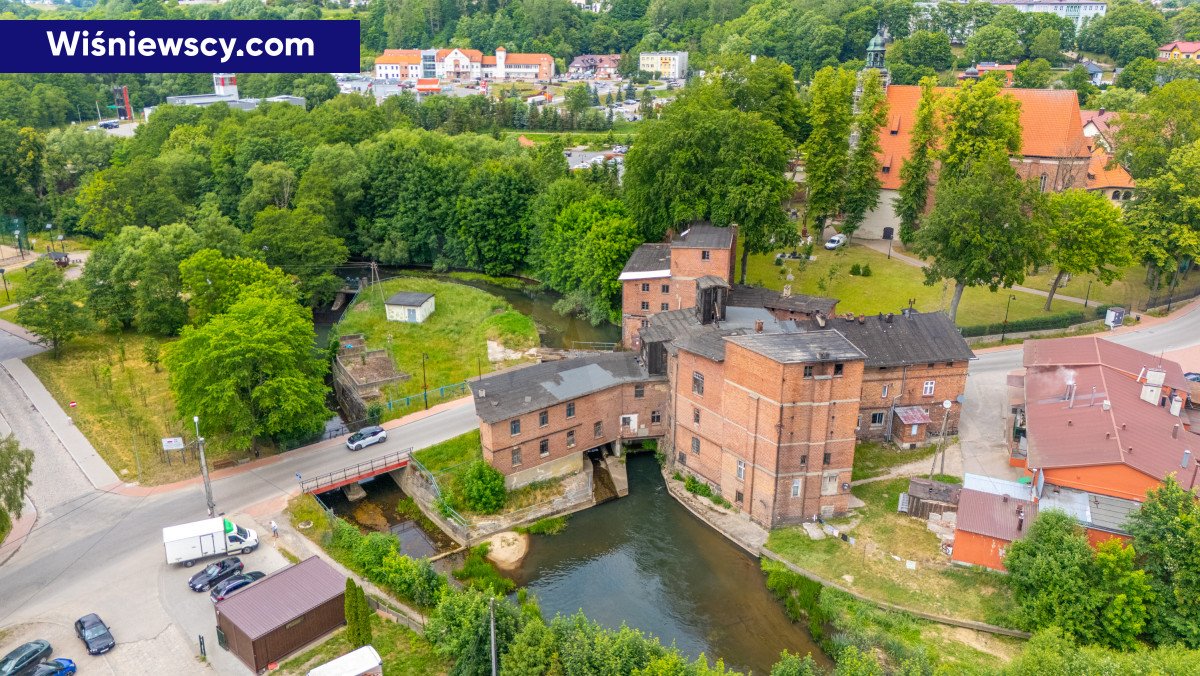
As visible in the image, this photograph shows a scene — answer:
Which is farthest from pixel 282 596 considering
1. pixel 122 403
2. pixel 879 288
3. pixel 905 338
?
pixel 879 288

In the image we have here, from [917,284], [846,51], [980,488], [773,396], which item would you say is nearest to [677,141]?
[917,284]

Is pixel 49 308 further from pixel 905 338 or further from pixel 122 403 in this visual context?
pixel 905 338

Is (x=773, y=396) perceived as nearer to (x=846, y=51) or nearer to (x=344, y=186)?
(x=344, y=186)

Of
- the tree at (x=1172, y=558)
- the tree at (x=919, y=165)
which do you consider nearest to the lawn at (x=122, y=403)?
the tree at (x=1172, y=558)

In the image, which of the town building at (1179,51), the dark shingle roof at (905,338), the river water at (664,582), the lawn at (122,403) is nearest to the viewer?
the river water at (664,582)

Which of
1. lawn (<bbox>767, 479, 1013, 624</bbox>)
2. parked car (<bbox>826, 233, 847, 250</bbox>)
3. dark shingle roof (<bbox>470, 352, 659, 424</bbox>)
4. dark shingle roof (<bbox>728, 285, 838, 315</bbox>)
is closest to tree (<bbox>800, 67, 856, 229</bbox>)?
parked car (<bbox>826, 233, 847, 250</bbox>)

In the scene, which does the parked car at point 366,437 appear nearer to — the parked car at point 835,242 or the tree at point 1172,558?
the tree at point 1172,558
